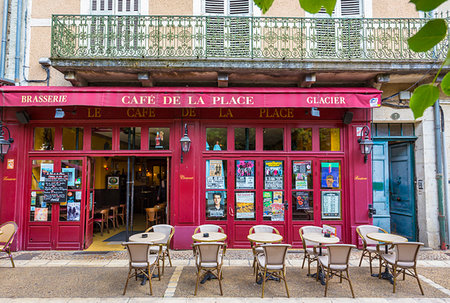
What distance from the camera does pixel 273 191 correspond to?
26.9ft

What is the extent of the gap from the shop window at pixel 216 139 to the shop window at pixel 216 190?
412 millimetres

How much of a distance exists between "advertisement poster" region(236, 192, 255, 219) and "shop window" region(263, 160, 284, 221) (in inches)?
13.6

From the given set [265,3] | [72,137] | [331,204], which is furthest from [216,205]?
[265,3]

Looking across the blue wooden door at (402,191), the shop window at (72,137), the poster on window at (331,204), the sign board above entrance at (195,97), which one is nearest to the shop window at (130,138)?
the sign board above entrance at (195,97)

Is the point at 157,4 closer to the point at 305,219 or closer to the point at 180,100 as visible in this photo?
the point at 180,100

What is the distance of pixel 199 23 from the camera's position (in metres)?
8.18

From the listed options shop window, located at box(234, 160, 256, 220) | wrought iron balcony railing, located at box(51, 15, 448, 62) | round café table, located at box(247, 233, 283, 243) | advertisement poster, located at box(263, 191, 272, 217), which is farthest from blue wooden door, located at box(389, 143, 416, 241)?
round café table, located at box(247, 233, 283, 243)

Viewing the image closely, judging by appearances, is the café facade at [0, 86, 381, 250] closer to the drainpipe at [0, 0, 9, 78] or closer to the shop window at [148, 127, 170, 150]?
the shop window at [148, 127, 170, 150]

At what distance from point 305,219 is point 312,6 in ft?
24.4

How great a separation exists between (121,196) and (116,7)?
8.55 metres

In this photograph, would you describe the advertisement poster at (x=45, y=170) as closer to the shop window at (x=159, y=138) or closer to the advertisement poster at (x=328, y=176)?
the shop window at (x=159, y=138)

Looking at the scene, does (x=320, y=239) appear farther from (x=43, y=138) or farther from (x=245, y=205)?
(x=43, y=138)

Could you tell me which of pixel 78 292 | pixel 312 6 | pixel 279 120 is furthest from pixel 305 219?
pixel 312 6

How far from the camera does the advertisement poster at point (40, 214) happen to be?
7961 millimetres
